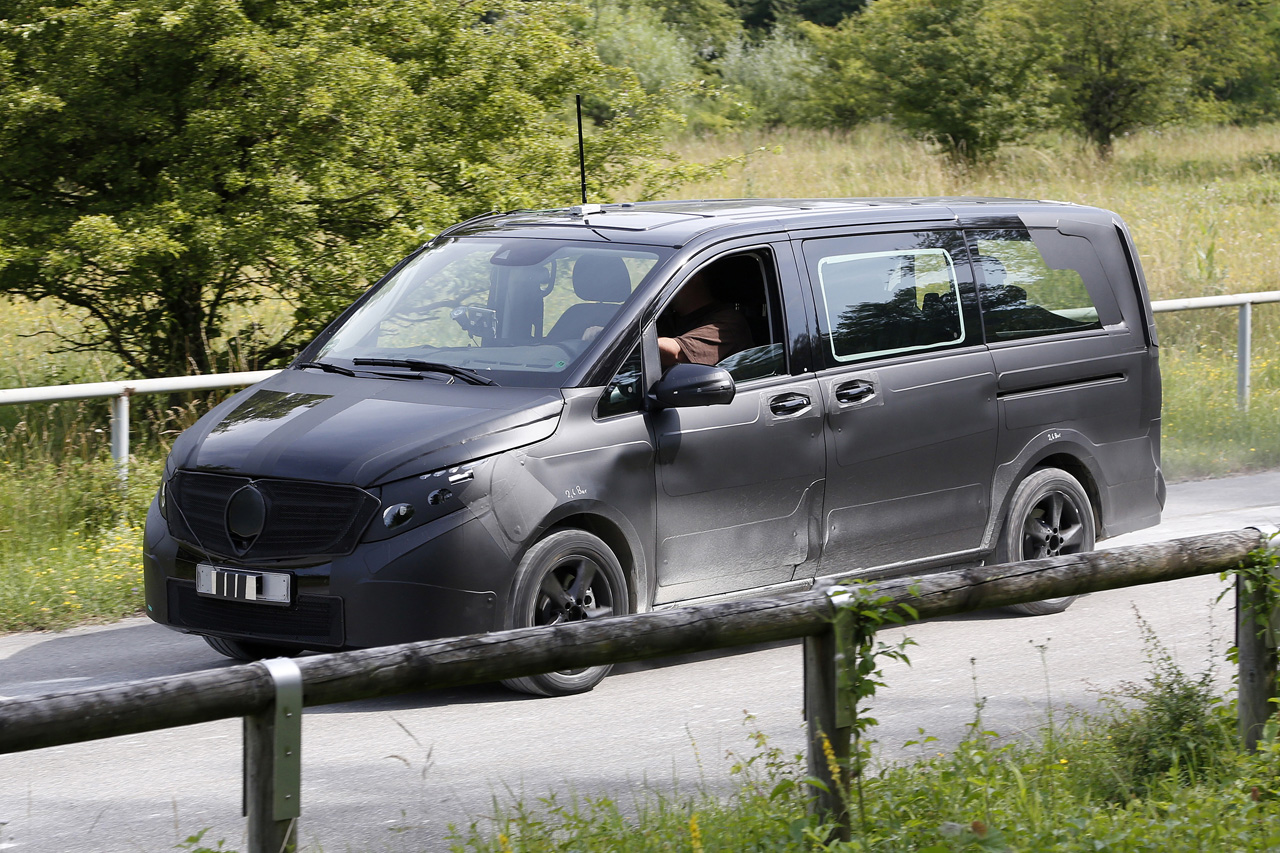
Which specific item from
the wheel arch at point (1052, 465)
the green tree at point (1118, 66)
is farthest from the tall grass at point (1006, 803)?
the green tree at point (1118, 66)

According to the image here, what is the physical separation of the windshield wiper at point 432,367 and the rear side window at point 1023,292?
2.76 meters

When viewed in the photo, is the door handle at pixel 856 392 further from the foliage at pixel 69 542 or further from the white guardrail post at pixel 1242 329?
the white guardrail post at pixel 1242 329

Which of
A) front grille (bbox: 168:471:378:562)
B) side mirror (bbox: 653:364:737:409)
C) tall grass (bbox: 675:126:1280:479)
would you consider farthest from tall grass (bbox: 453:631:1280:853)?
tall grass (bbox: 675:126:1280:479)

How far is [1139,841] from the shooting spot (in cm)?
399

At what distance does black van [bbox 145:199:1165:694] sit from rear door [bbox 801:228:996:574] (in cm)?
1

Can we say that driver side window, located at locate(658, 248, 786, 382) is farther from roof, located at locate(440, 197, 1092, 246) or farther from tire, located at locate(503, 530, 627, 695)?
tire, located at locate(503, 530, 627, 695)

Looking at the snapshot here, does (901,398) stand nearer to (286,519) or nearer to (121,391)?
(286,519)

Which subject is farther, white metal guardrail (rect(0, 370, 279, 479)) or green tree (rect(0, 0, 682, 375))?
green tree (rect(0, 0, 682, 375))

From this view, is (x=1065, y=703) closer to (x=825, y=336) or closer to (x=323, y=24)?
(x=825, y=336)

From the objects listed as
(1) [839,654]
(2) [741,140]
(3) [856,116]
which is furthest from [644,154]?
(3) [856,116]

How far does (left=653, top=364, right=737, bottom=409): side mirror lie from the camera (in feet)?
20.9

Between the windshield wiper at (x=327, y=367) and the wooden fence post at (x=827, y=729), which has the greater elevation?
the windshield wiper at (x=327, y=367)

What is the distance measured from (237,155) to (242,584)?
5.27 meters

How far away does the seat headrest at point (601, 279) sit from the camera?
675 cm
